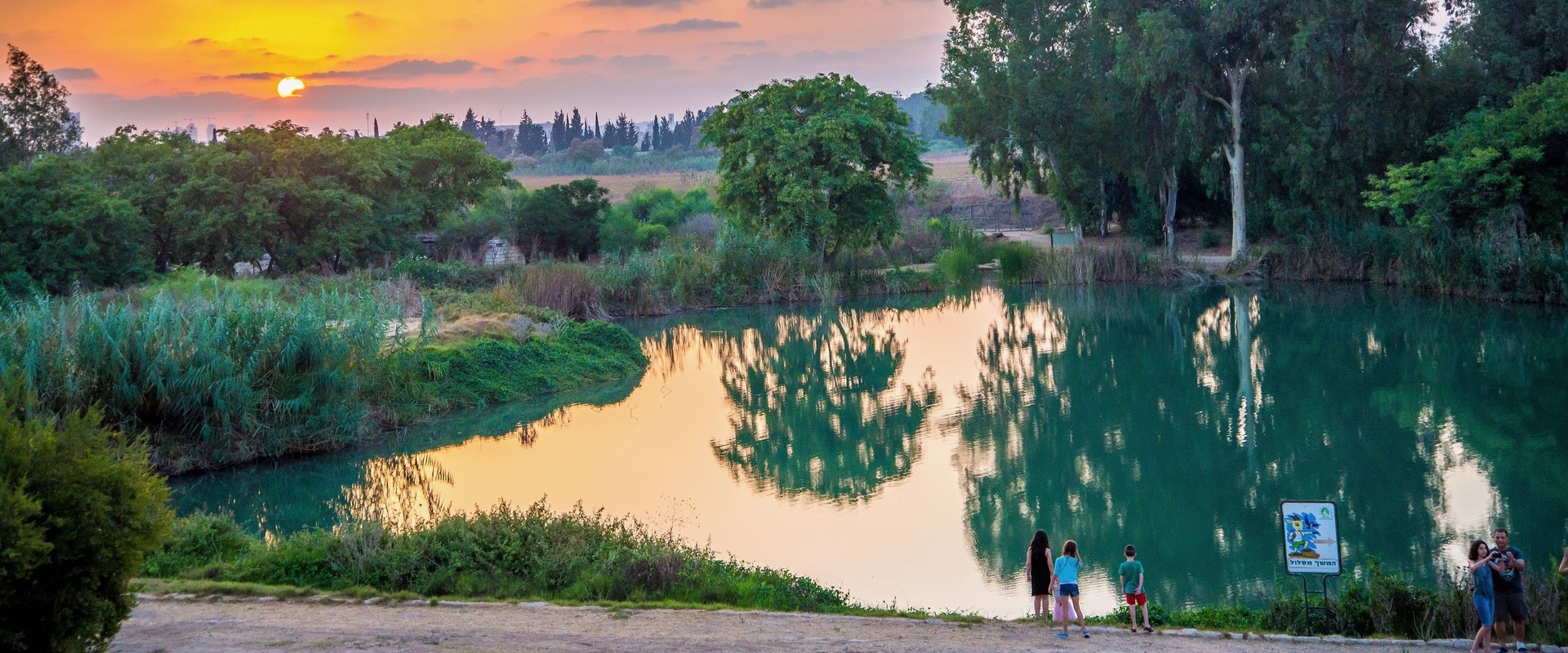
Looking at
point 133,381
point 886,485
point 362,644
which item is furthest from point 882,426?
point 362,644

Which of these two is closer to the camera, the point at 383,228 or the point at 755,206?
the point at 383,228

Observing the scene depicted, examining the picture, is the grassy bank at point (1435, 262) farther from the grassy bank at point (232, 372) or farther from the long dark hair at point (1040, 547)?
the long dark hair at point (1040, 547)

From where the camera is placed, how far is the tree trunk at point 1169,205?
1573 inches

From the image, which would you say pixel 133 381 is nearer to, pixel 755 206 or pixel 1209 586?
pixel 1209 586

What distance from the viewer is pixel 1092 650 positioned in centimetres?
828

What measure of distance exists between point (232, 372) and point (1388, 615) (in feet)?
47.0

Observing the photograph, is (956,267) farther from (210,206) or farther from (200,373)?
(200,373)

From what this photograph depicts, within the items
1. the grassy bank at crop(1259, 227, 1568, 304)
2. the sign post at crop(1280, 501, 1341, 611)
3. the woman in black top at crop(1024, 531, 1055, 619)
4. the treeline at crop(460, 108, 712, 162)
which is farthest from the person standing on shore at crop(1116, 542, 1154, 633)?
the treeline at crop(460, 108, 712, 162)

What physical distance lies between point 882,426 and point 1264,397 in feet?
21.2

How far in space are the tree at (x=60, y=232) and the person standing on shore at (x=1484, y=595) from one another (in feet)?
85.2

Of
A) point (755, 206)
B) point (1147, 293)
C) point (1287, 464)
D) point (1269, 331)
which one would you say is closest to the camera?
point (1287, 464)

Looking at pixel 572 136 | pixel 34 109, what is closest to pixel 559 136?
pixel 572 136

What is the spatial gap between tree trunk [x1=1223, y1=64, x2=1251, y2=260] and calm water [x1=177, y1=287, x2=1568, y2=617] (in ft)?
26.2

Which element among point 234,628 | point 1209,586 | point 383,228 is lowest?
point 1209,586
